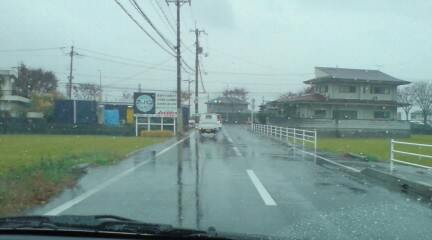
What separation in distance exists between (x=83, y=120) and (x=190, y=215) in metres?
35.7

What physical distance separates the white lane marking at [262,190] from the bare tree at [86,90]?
45.1m

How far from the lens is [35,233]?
3.92 m

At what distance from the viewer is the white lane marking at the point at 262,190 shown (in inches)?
332

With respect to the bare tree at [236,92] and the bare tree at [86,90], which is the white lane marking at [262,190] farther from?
the bare tree at [236,92]

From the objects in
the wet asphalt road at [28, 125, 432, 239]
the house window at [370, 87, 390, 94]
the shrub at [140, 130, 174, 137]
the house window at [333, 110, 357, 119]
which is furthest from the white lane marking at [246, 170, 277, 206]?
the house window at [333, 110, 357, 119]

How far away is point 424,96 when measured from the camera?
32.5m

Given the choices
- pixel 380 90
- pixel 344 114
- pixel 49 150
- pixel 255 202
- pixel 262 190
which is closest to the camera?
pixel 255 202

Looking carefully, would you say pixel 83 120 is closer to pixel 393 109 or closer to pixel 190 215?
pixel 393 109

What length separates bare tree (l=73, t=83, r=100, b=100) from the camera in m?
55.0

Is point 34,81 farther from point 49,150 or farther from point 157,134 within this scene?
point 49,150

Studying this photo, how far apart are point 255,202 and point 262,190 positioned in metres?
1.44

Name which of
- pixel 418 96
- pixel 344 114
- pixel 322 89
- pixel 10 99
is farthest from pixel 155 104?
pixel 418 96

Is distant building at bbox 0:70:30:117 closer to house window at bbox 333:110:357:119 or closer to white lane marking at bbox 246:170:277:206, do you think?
white lane marking at bbox 246:170:277:206

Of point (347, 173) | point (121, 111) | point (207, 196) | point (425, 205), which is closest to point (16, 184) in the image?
point (207, 196)
